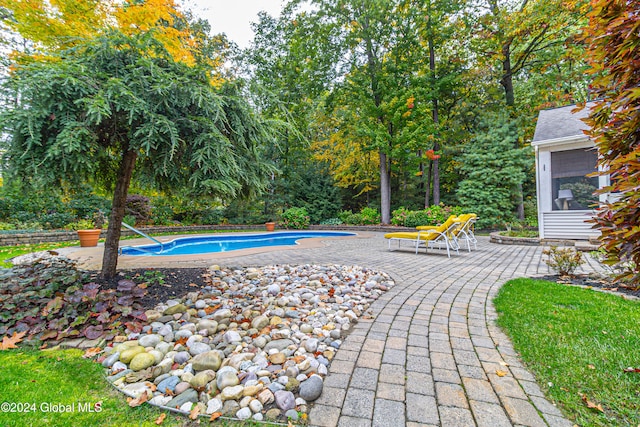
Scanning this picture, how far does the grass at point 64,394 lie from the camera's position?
4.90 ft

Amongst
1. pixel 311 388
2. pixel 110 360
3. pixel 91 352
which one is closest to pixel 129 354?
pixel 110 360

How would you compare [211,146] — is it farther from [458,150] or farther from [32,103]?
[458,150]

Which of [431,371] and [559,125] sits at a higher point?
[559,125]

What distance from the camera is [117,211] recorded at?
3361mm

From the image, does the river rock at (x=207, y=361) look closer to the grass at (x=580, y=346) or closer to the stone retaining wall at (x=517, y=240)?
the grass at (x=580, y=346)

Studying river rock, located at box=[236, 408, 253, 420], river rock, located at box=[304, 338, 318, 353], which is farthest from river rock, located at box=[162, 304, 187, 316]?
river rock, located at box=[236, 408, 253, 420]

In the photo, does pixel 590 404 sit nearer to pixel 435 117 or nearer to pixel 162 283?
pixel 162 283

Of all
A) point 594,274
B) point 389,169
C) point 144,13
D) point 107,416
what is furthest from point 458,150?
point 107,416

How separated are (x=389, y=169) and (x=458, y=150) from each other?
3.37 metres

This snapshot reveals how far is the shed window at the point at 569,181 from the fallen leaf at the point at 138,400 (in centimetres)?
1063

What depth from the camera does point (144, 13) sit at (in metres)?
5.92

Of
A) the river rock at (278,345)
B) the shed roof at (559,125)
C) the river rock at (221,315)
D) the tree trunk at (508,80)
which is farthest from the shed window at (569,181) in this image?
the river rock at (221,315)

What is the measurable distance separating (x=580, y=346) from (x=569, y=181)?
335 inches

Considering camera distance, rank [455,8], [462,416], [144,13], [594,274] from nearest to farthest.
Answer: [462,416], [594,274], [144,13], [455,8]
